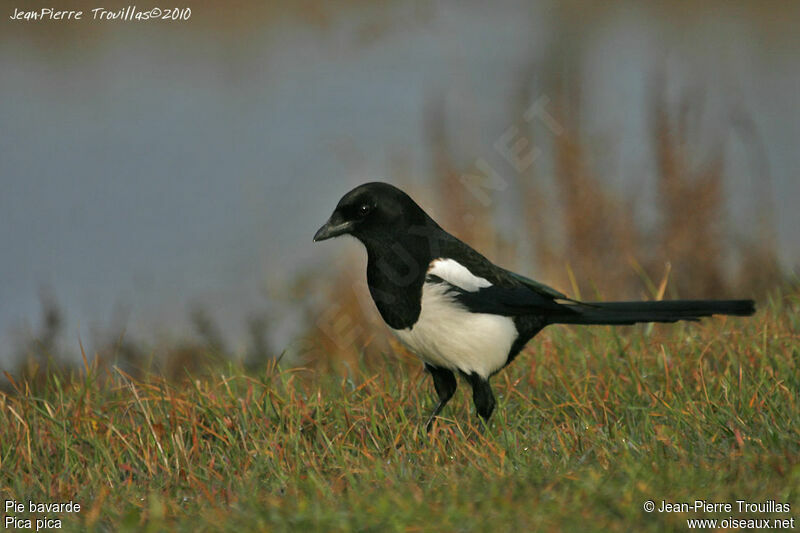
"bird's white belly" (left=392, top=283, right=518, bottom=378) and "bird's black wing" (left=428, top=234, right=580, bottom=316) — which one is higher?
"bird's black wing" (left=428, top=234, right=580, bottom=316)

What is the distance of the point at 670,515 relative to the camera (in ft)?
7.70

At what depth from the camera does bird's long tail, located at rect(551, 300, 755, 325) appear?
3627 millimetres

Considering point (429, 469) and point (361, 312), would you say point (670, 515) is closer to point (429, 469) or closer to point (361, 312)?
point (429, 469)

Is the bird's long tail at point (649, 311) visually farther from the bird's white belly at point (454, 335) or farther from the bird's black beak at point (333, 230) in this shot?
the bird's black beak at point (333, 230)

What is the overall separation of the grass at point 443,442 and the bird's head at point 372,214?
0.64 metres

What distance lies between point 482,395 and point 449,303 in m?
0.39

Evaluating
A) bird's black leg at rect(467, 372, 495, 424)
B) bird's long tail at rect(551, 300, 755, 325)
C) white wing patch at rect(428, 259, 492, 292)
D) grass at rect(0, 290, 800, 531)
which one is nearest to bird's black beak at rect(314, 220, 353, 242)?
white wing patch at rect(428, 259, 492, 292)

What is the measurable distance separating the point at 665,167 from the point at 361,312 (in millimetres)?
2078

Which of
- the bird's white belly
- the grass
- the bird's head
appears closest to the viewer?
the grass

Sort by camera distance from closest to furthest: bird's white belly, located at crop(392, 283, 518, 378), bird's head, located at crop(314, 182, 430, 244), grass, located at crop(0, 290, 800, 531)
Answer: grass, located at crop(0, 290, 800, 531) < bird's white belly, located at crop(392, 283, 518, 378) < bird's head, located at crop(314, 182, 430, 244)

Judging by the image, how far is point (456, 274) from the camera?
3654 millimetres

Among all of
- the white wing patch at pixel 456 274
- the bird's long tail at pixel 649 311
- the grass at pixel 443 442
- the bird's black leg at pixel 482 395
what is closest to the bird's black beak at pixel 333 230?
the white wing patch at pixel 456 274

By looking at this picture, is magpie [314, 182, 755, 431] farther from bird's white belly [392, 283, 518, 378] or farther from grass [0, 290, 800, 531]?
grass [0, 290, 800, 531]

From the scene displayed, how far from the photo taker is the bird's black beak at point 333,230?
12.4 feet
